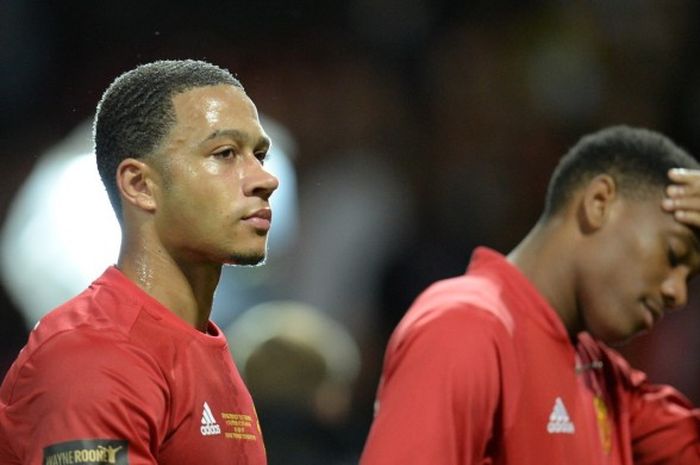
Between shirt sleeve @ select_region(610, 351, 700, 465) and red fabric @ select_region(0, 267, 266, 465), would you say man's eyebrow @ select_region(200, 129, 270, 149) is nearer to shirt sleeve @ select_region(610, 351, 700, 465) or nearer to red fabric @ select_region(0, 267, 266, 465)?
red fabric @ select_region(0, 267, 266, 465)

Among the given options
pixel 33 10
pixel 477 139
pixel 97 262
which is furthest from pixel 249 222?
pixel 477 139

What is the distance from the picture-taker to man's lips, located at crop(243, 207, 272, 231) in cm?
244

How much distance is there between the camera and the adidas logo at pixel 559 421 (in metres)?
3.08

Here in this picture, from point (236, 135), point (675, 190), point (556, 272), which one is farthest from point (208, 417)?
point (675, 190)

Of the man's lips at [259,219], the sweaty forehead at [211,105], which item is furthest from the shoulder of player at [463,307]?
the sweaty forehead at [211,105]

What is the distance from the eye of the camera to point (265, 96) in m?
4.71

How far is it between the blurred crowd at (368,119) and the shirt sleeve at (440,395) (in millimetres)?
941

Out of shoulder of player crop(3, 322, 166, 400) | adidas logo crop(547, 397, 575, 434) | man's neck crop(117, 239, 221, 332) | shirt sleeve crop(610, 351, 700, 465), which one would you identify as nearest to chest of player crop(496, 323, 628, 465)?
adidas logo crop(547, 397, 575, 434)

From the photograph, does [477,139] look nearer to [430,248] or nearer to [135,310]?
[430,248]

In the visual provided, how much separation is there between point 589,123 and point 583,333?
8.60ft

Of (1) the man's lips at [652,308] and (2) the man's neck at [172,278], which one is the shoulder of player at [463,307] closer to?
(1) the man's lips at [652,308]

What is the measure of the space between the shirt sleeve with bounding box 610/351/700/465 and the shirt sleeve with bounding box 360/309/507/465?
803 mm

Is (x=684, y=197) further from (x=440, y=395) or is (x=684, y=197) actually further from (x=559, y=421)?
(x=440, y=395)

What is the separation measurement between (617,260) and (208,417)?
1391mm
